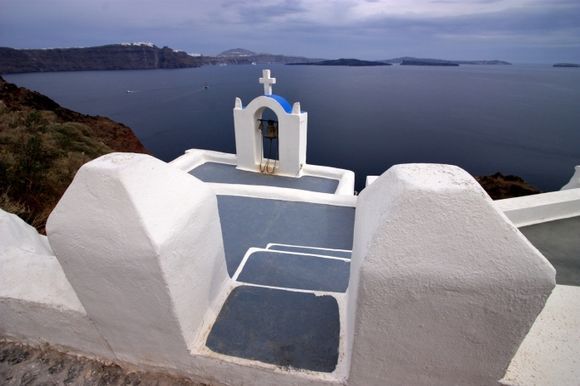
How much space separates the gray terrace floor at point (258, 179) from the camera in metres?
9.56

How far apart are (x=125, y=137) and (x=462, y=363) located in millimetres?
32708

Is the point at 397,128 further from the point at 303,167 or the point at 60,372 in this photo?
the point at 60,372

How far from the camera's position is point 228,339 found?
8.30 ft

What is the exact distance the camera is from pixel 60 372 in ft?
8.42

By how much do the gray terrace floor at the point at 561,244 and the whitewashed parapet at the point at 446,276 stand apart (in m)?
3.53

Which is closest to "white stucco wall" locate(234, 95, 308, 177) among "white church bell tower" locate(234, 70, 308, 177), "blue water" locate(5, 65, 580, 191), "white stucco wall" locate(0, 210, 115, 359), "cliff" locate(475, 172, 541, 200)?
"white church bell tower" locate(234, 70, 308, 177)

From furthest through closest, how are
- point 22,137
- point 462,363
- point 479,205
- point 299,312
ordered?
1. point 22,137
2. point 299,312
3. point 462,363
4. point 479,205

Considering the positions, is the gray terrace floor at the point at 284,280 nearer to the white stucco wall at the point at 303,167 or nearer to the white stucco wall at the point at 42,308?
the white stucco wall at the point at 42,308

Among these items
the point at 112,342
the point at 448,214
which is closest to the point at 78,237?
the point at 112,342

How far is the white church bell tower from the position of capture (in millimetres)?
9594

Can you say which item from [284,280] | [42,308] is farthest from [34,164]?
[284,280]

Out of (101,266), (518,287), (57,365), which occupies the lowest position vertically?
(57,365)

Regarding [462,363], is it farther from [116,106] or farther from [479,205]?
[116,106]

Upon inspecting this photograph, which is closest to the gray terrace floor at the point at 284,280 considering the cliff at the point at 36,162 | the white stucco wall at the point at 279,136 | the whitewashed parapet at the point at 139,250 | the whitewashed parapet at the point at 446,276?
the whitewashed parapet at the point at 139,250
